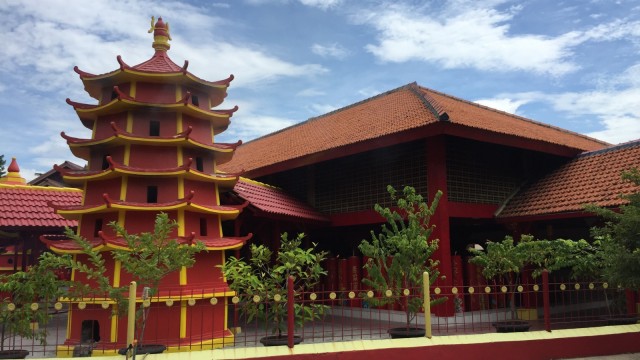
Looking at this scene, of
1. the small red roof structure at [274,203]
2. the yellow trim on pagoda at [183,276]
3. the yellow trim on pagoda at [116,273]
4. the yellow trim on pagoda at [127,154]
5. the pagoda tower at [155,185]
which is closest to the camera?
the yellow trim on pagoda at [116,273]

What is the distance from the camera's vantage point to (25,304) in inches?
293

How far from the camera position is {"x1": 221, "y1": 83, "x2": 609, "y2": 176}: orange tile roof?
42.4 feet

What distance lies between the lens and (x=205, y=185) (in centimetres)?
1084

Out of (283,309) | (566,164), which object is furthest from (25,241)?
(566,164)

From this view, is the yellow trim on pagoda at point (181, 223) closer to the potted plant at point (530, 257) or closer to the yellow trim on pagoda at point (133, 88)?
the yellow trim on pagoda at point (133, 88)

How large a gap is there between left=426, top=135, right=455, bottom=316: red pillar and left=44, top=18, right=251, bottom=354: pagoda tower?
475 cm

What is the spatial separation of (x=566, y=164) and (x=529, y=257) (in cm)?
596

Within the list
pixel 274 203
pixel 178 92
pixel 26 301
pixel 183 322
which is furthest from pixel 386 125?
pixel 26 301

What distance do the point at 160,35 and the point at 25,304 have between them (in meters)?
7.02

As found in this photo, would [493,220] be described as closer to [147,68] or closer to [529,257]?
[529,257]

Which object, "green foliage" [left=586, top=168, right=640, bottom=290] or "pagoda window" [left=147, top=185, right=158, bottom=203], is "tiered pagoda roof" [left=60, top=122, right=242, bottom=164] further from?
"green foliage" [left=586, top=168, right=640, bottom=290]

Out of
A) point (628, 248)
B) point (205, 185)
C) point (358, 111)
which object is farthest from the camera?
point (358, 111)

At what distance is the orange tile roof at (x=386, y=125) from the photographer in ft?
42.4

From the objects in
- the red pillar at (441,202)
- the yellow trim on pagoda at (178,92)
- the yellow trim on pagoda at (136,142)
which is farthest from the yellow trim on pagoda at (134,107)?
the red pillar at (441,202)
